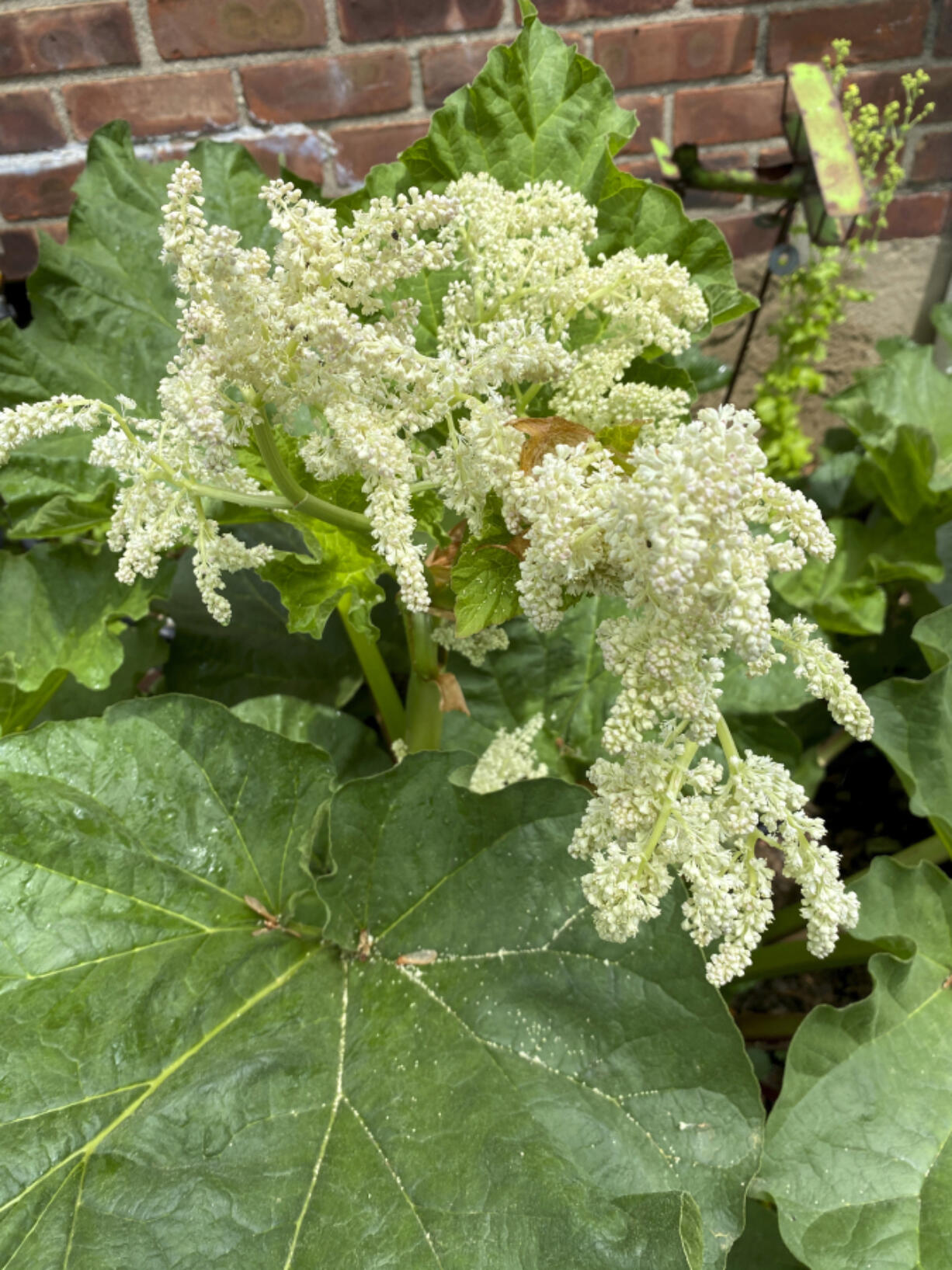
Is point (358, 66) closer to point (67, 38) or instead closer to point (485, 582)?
point (67, 38)

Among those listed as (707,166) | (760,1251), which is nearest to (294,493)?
(760,1251)

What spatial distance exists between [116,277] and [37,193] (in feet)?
2.95

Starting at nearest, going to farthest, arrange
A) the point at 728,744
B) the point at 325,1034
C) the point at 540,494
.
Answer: the point at 540,494
the point at 728,744
the point at 325,1034

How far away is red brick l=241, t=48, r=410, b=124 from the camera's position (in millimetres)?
1626

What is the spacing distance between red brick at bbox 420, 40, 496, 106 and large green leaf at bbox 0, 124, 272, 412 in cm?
72

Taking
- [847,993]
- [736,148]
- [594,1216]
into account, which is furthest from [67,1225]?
[736,148]

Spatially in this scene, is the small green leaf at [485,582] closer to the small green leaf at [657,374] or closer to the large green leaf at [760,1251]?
the small green leaf at [657,374]

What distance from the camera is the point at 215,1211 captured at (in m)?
0.67

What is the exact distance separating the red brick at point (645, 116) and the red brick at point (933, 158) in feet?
1.65

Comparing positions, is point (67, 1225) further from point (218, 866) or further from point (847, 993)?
point (847, 993)

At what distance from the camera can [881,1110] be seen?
2.74ft

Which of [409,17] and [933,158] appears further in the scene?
[933,158]

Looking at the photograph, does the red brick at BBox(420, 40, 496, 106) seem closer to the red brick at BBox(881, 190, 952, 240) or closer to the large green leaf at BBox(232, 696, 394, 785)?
the red brick at BBox(881, 190, 952, 240)

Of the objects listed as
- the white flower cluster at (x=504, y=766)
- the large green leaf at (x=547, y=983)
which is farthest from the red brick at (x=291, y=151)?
the large green leaf at (x=547, y=983)
